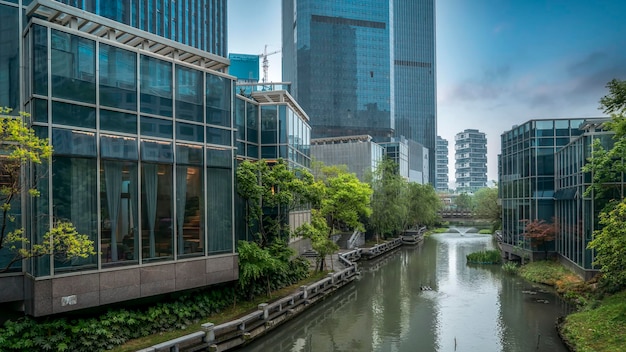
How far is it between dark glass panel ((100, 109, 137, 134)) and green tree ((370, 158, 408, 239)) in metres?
39.3

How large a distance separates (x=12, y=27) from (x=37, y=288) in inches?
373

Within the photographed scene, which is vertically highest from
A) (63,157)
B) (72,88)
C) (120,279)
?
(72,88)

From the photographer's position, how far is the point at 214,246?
2006 centimetres

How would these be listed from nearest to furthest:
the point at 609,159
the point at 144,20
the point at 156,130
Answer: the point at 156,130 → the point at 609,159 → the point at 144,20

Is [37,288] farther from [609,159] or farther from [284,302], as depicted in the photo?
[609,159]

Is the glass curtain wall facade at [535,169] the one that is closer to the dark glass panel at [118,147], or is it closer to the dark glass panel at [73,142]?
the dark glass panel at [118,147]

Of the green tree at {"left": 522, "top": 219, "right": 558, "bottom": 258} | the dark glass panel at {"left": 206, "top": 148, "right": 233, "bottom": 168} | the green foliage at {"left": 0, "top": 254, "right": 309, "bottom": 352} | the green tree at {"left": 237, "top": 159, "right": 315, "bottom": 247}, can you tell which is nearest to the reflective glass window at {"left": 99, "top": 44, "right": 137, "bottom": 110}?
the dark glass panel at {"left": 206, "top": 148, "right": 233, "bottom": 168}

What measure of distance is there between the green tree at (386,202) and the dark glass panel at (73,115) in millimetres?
40811

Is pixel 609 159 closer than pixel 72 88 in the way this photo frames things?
No

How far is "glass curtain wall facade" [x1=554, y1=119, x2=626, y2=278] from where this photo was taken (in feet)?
85.3

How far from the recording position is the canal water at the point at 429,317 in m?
19.4

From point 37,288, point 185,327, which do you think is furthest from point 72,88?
point 185,327

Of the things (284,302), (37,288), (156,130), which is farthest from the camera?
(284,302)

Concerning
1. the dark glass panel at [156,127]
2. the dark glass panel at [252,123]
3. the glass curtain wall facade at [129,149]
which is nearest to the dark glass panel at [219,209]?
the glass curtain wall facade at [129,149]
